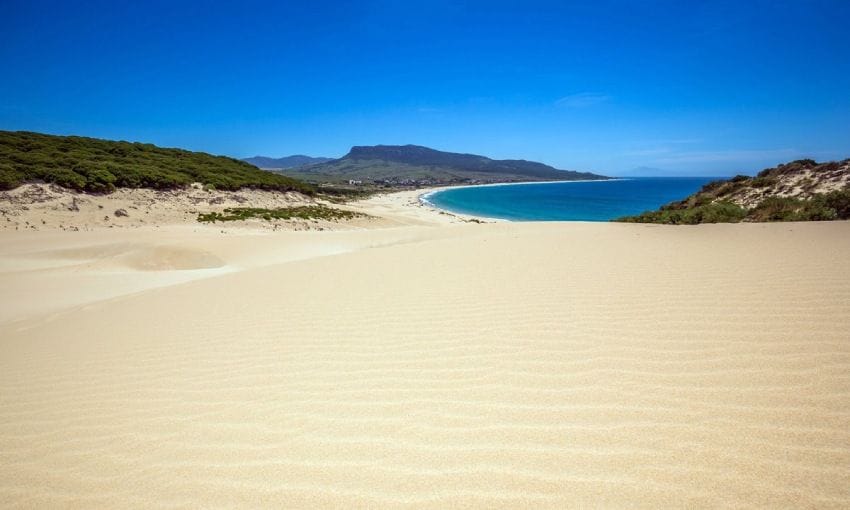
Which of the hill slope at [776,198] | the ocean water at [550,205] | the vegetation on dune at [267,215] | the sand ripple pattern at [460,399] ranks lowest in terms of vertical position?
the sand ripple pattern at [460,399]

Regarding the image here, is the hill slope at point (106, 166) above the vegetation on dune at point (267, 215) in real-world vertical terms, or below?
above

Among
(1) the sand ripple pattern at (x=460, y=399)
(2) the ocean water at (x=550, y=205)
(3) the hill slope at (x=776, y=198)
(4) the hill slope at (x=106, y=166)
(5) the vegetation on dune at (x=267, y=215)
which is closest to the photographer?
(1) the sand ripple pattern at (x=460, y=399)

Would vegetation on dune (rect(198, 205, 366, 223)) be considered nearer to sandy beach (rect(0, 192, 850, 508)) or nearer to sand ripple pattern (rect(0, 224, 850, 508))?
sandy beach (rect(0, 192, 850, 508))

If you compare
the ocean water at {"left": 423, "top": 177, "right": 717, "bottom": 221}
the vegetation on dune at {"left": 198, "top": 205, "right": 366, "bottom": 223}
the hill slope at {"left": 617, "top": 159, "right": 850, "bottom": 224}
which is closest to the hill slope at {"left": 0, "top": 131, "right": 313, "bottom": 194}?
the vegetation on dune at {"left": 198, "top": 205, "right": 366, "bottom": 223}

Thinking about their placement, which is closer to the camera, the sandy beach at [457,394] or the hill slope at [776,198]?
the sandy beach at [457,394]

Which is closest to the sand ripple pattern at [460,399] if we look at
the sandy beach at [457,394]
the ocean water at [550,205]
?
the sandy beach at [457,394]

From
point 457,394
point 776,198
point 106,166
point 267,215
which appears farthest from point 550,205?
point 457,394

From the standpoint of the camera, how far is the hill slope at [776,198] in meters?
11.4

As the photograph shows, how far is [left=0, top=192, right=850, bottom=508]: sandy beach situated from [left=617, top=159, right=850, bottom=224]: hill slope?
702 centimetres

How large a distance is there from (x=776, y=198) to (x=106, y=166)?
37.7 metres

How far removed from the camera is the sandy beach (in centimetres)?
205

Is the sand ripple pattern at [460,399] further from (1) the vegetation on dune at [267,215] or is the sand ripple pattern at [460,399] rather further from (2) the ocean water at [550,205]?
(2) the ocean water at [550,205]

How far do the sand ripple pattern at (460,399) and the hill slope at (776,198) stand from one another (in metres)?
8.17

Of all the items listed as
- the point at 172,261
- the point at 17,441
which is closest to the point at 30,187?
the point at 172,261
